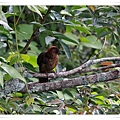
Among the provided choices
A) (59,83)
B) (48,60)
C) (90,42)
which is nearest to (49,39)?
(59,83)

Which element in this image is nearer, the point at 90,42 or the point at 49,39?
the point at 49,39

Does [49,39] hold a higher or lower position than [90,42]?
higher

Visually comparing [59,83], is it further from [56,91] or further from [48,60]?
[48,60]

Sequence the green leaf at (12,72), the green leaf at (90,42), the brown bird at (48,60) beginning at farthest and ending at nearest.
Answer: the green leaf at (90,42) → the brown bird at (48,60) → the green leaf at (12,72)

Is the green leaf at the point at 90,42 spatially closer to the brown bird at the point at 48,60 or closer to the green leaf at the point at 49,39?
the brown bird at the point at 48,60

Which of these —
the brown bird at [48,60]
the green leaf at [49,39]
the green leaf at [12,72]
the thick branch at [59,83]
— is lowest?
the brown bird at [48,60]

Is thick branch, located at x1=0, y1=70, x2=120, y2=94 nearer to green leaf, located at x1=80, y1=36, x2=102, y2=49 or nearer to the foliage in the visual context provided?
the foliage

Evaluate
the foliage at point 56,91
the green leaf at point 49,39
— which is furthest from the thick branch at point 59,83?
the green leaf at point 49,39

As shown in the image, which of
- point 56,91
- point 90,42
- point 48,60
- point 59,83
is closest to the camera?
point 59,83

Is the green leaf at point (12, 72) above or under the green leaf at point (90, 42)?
above

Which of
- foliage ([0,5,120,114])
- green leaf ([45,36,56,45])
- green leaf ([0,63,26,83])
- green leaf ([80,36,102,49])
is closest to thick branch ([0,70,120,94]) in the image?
foliage ([0,5,120,114])

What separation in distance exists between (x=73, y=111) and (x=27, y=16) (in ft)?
5.50

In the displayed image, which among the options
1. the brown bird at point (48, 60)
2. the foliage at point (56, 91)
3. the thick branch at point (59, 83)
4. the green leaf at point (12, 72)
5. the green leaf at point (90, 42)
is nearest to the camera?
the green leaf at point (12, 72)

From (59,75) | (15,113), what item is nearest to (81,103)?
(59,75)
